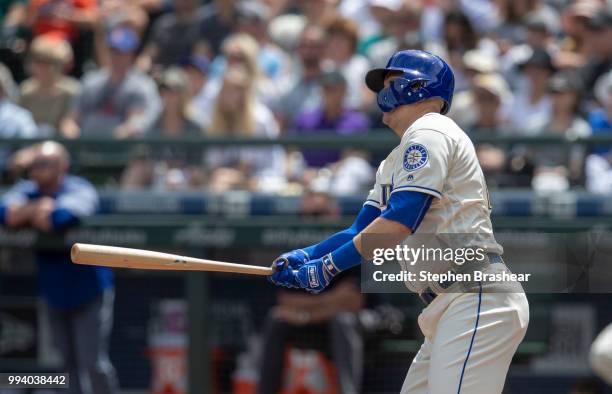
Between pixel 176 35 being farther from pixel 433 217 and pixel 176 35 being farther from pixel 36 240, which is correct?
pixel 433 217

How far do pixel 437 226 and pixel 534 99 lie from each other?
3.88 metres

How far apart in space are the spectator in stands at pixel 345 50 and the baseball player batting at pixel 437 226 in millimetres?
3878

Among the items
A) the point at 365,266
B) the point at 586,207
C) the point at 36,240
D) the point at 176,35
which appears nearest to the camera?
the point at 365,266

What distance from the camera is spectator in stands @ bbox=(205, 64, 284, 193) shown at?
7818 mm

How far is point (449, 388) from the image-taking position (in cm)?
420

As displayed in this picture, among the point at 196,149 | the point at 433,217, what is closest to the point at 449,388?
the point at 433,217

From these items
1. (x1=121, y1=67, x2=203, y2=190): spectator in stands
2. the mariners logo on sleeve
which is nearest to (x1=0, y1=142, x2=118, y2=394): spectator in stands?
(x1=121, y1=67, x2=203, y2=190): spectator in stands

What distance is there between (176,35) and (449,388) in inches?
228

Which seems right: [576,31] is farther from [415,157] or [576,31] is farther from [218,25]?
[415,157]

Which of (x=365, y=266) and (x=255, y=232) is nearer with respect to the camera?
(x=365, y=266)

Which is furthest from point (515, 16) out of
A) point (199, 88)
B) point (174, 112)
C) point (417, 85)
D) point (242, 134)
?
point (417, 85)

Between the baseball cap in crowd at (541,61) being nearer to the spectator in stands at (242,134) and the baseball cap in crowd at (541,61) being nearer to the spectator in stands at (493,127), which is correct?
the spectator in stands at (493,127)

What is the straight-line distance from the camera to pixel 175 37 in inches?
371

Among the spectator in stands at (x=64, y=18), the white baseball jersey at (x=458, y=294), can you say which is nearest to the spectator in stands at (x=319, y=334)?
the white baseball jersey at (x=458, y=294)
